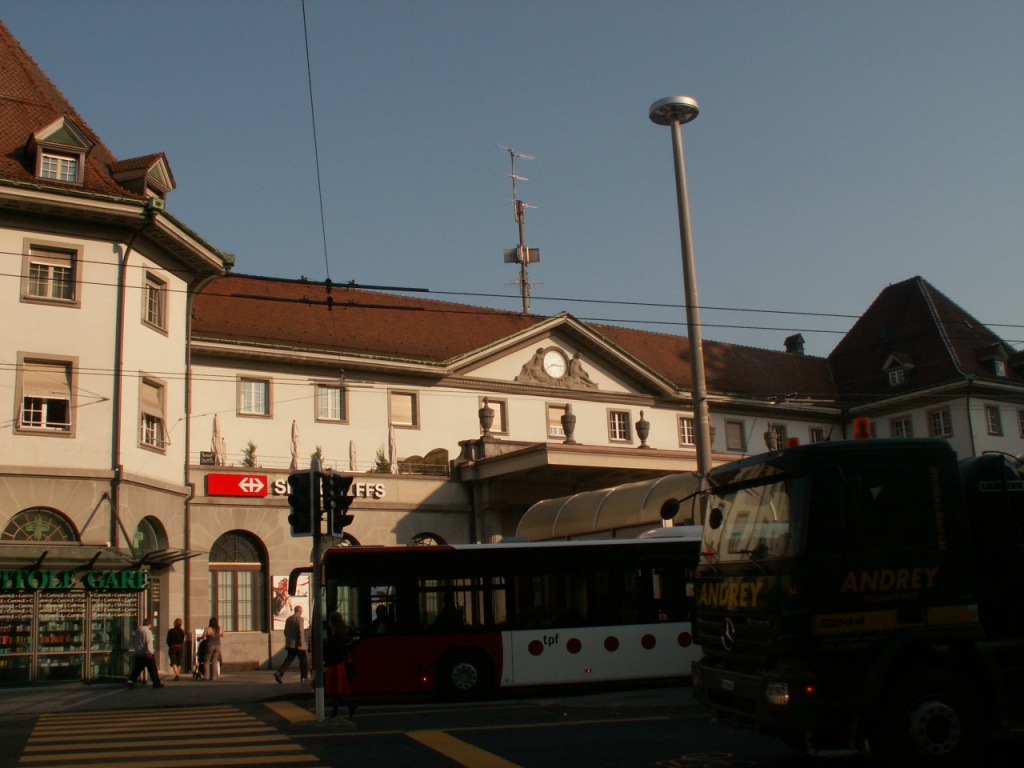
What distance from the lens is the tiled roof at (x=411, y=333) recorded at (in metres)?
36.9

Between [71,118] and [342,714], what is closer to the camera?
[342,714]

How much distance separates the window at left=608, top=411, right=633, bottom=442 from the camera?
44.4 m

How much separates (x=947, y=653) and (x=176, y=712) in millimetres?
13337

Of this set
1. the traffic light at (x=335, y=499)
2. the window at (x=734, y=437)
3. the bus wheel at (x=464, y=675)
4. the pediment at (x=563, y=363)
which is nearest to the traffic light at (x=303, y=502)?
the traffic light at (x=335, y=499)

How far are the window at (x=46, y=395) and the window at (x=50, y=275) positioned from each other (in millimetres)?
1666

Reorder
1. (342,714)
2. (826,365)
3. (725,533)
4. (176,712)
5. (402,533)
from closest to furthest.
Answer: (725,533) < (342,714) < (176,712) < (402,533) < (826,365)

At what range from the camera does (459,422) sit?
40406 mm

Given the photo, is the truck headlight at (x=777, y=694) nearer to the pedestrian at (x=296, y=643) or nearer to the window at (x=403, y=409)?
the pedestrian at (x=296, y=643)

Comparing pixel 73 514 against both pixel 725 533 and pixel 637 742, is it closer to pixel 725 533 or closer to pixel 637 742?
pixel 637 742

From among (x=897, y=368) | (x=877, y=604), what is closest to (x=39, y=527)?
(x=877, y=604)

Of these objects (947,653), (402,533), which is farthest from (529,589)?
(402,533)

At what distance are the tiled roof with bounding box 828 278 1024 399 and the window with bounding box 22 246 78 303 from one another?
36.7 metres

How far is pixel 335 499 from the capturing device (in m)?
15.9

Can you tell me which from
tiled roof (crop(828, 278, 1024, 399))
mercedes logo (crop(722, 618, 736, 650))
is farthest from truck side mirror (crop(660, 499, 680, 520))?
tiled roof (crop(828, 278, 1024, 399))
